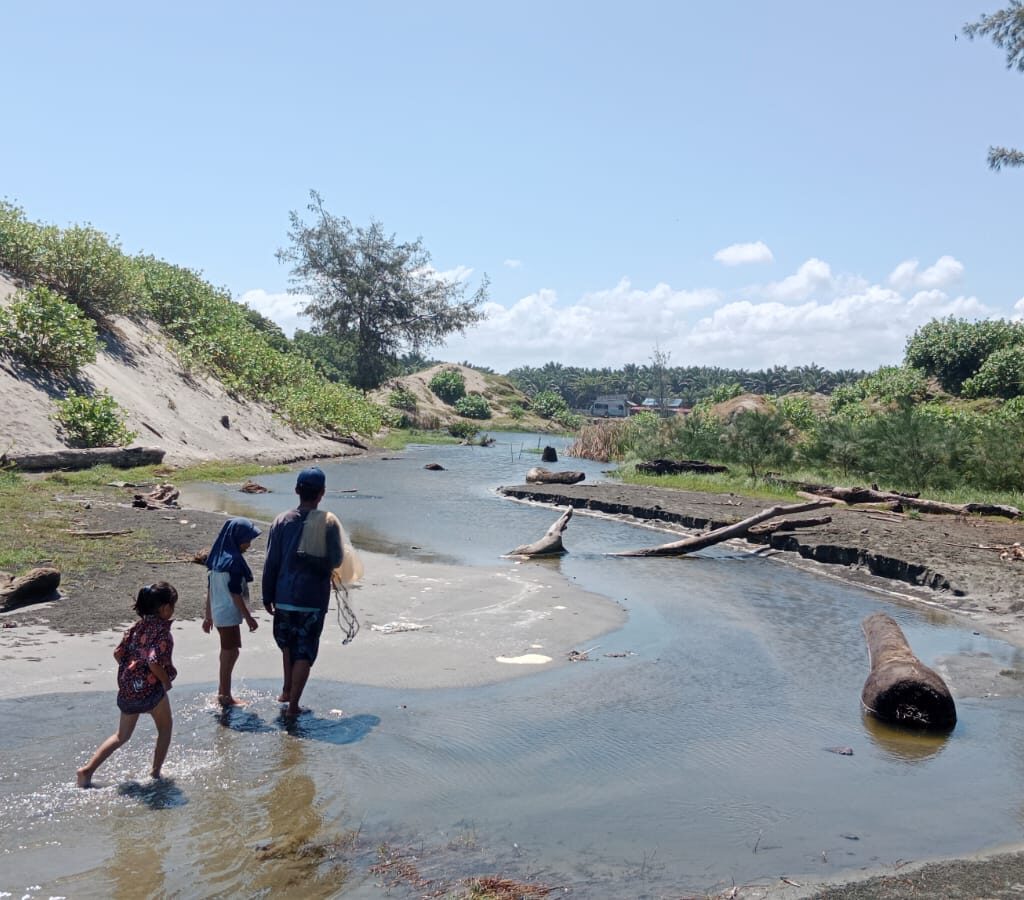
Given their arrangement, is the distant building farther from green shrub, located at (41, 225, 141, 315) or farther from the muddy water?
the muddy water

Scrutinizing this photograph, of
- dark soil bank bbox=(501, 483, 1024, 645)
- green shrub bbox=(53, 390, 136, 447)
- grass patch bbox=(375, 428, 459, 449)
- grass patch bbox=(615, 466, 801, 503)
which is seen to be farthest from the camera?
grass patch bbox=(375, 428, 459, 449)

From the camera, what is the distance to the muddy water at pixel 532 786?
4.97 metres

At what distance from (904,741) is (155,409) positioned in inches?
1144

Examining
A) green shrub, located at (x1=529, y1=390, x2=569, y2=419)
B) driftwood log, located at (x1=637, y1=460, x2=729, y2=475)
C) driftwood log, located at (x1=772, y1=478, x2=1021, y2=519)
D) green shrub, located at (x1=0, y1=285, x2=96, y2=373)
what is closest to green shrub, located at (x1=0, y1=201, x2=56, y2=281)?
green shrub, located at (x1=0, y1=285, x2=96, y2=373)

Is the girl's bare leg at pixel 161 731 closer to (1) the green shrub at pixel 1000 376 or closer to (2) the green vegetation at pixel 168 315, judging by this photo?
(2) the green vegetation at pixel 168 315

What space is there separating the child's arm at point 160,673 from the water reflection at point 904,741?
5.26 meters

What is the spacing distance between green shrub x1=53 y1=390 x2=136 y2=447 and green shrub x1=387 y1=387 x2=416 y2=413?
43.4 metres

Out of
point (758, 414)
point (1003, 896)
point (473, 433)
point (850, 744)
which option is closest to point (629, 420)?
point (758, 414)

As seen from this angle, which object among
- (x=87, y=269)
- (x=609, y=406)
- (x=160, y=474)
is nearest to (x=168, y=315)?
(x=87, y=269)

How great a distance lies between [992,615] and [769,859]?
865 centimetres

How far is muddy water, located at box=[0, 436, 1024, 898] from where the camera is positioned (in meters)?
4.97

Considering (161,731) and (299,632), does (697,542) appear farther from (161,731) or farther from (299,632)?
(161,731)

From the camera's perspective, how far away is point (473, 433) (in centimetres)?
6284

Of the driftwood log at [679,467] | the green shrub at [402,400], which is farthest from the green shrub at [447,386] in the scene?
the driftwood log at [679,467]
